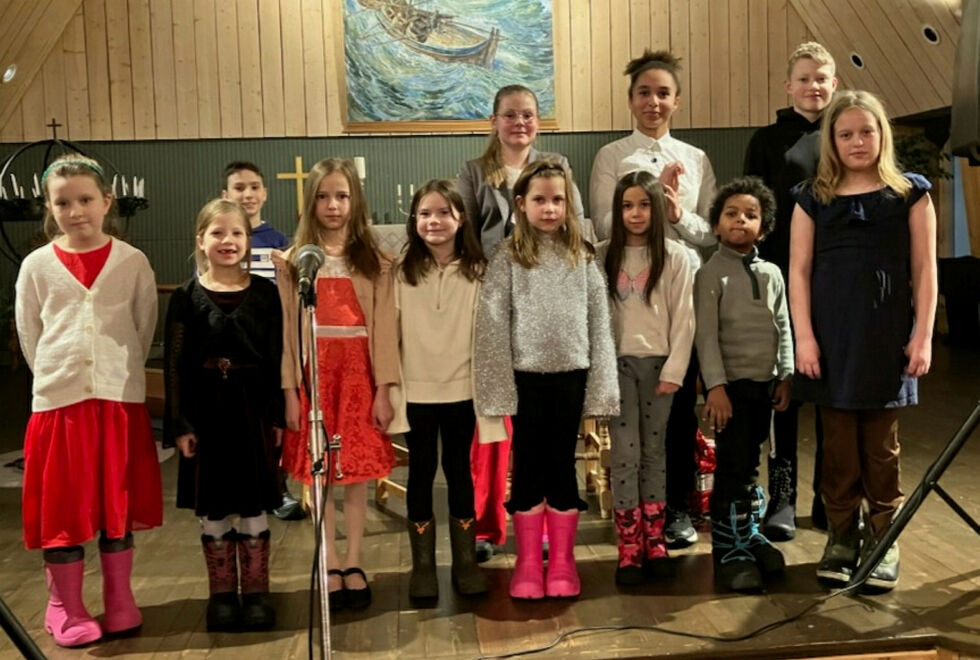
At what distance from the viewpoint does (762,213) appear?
321 cm

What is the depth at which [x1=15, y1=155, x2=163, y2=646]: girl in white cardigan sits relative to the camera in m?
2.75

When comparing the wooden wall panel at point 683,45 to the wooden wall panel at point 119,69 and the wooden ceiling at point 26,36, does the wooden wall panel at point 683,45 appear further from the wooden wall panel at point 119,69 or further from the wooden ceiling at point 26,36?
the wooden ceiling at point 26,36

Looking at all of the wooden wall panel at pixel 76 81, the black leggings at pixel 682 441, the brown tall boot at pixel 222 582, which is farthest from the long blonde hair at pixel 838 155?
the wooden wall panel at pixel 76 81

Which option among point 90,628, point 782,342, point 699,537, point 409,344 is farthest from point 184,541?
point 782,342

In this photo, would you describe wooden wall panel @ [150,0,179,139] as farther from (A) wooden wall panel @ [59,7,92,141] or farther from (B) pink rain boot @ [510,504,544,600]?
(B) pink rain boot @ [510,504,544,600]

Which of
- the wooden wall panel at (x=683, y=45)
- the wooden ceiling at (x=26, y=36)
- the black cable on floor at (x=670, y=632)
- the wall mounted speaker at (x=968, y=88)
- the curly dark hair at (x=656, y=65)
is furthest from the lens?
the wooden wall panel at (x=683, y=45)

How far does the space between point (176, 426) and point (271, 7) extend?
22.5 ft

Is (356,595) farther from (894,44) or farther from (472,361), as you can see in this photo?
(894,44)

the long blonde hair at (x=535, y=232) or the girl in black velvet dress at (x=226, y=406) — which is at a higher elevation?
the long blonde hair at (x=535, y=232)

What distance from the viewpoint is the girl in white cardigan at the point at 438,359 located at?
301 centimetres

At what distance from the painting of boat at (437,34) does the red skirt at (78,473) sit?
21.7ft

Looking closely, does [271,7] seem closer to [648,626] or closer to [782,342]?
[782,342]

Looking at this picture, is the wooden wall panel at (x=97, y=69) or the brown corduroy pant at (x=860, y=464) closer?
the brown corduroy pant at (x=860, y=464)

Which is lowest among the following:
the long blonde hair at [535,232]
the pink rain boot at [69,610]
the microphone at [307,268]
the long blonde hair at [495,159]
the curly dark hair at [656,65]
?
the pink rain boot at [69,610]
